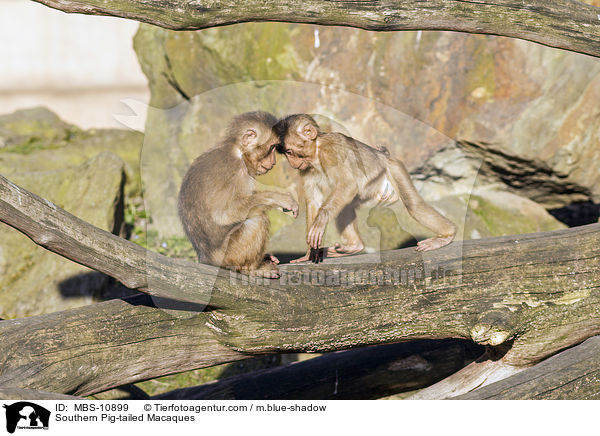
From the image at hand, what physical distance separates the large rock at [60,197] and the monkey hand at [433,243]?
379cm

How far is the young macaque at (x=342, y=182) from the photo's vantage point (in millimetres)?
4234

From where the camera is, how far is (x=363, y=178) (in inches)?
186

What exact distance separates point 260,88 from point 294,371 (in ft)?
8.20

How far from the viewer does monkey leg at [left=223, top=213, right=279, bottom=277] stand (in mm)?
4270

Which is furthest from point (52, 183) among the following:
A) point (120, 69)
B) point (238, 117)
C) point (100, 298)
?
point (238, 117)

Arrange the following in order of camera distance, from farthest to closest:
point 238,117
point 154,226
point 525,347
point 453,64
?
1. point 453,64
2. point 525,347
3. point 154,226
4. point 238,117

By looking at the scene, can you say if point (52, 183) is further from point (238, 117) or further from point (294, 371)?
point (238, 117)

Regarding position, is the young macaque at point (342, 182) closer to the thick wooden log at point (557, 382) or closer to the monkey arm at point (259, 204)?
the monkey arm at point (259, 204)

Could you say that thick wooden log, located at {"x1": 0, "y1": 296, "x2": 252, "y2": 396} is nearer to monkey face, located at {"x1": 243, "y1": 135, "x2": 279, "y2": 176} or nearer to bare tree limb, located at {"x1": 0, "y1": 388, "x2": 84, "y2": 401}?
bare tree limb, located at {"x1": 0, "y1": 388, "x2": 84, "y2": 401}

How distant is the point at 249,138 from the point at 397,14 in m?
1.32

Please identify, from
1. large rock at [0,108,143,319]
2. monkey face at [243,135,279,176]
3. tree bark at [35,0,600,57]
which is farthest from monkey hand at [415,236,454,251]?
large rock at [0,108,143,319]
